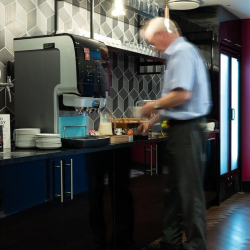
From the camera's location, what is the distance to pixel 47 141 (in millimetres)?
2709

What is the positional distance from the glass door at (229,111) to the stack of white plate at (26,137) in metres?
3.48

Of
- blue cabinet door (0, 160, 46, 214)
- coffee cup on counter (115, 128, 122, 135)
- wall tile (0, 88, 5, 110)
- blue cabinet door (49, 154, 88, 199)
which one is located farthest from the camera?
coffee cup on counter (115, 128, 122, 135)

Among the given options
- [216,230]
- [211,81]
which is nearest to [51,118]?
[216,230]

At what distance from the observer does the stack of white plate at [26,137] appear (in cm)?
284

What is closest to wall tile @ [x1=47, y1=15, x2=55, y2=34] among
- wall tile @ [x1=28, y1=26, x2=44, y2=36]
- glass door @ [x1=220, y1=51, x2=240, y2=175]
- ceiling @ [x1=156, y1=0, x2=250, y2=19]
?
wall tile @ [x1=28, y1=26, x2=44, y2=36]

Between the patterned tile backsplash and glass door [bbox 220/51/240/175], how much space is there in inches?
44.3

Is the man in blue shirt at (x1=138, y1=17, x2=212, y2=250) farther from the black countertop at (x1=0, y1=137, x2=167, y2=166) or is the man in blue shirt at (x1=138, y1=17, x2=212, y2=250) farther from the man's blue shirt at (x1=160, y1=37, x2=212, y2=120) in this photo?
the black countertop at (x1=0, y1=137, x2=167, y2=166)

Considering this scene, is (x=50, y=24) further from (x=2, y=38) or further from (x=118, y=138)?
(x=118, y=138)

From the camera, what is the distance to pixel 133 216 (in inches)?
133

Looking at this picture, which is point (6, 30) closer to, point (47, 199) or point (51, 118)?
point (51, 118)

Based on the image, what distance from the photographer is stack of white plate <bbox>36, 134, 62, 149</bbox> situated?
271cm

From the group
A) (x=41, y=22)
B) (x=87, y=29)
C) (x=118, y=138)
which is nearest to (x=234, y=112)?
(x=87, y=29)

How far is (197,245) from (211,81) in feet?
9.65

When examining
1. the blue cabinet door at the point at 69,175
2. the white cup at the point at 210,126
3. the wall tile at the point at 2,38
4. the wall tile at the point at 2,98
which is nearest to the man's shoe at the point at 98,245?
the blue cabinet door at the point at 69,175
